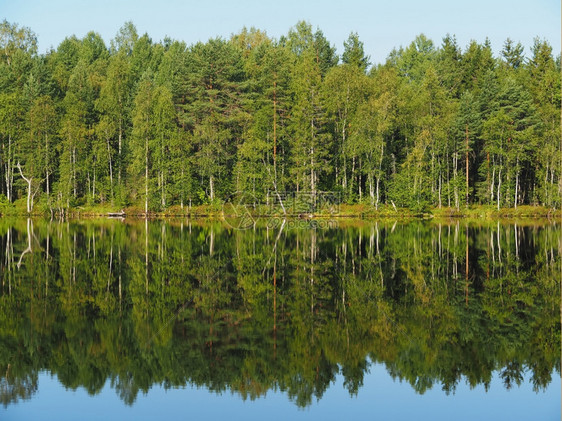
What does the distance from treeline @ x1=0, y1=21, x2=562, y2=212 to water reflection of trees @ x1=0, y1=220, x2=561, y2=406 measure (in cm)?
3869

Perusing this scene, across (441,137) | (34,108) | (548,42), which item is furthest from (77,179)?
(548,42)

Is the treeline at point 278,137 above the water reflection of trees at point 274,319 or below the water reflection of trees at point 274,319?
above

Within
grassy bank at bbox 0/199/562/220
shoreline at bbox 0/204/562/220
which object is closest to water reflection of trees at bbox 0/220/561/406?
shoreline at bbox 0/204/562/220

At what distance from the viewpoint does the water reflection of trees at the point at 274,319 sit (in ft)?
39.0

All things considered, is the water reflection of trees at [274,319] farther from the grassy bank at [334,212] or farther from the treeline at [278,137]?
the treeline at [278,137]

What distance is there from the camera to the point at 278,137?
69.6 meters

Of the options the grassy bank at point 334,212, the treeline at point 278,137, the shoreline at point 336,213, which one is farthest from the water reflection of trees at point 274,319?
the treeline at point 278,137

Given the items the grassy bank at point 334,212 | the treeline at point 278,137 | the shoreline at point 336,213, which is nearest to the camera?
the shoreline at point 336,213

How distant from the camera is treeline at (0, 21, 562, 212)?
6650 centimetres

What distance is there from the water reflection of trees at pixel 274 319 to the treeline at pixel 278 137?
3869cm

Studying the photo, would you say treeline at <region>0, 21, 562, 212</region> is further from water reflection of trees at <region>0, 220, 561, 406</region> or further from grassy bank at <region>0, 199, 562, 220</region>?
water reflection of trees at <region>0, 220, 561, 406</region>

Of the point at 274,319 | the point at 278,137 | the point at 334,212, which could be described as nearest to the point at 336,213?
the point at 334,212

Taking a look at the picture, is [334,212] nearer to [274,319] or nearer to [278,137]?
[278,137]

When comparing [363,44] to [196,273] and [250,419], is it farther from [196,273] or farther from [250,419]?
[250,419]
